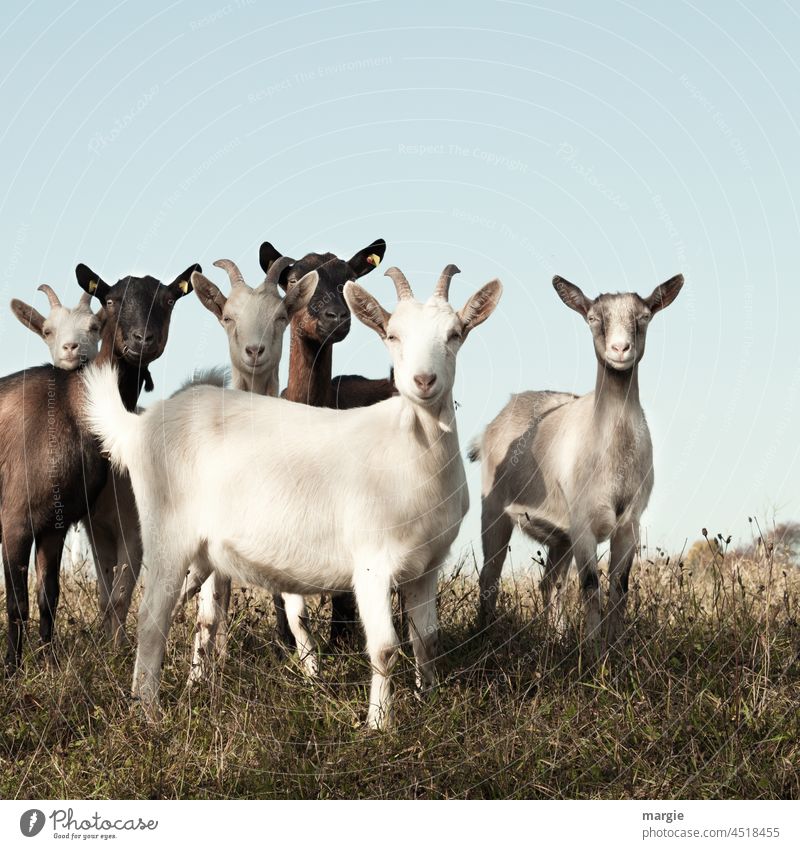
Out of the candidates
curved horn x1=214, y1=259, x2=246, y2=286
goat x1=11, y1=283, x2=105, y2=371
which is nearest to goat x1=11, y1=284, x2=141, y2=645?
goat x1=11, y1=283, x2=105, y2=371

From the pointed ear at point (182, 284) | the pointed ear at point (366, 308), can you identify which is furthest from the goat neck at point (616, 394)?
the pointed ear at point (182, 284)

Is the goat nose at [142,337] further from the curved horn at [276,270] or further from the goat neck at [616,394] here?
the goat neck at [616,394]

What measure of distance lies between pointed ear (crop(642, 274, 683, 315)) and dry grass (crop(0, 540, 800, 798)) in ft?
6.54

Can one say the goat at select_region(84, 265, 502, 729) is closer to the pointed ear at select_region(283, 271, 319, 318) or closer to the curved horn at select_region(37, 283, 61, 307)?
the pointed ear at select_region(283, 271, 319, 318)

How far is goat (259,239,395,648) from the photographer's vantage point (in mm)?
8406

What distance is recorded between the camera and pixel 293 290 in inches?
322

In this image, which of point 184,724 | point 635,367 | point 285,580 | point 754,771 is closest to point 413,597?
point 285,580

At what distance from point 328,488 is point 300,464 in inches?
9.6

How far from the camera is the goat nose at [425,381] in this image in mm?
6059

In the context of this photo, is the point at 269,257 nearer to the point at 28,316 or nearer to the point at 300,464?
the point at 28,316

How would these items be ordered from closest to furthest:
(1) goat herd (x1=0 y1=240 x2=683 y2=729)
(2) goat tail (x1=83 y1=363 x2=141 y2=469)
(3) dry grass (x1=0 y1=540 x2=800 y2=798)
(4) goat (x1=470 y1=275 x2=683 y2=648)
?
(3) dry grass (x1=0 y1=540 x2=800 y2=798) < (1) goat herd (x1=0 y1=240 x2=683 y2=729) < (2) goat tail (x1=83 y1=363 x2=141 y2=469) < (4) goat (x1=470 y1=275 x2=683 y2=648)

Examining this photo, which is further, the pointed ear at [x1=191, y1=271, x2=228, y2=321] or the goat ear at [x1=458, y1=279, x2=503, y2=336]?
the pointed ear at [x1=191, y1=271, x2=228, y2=321]
